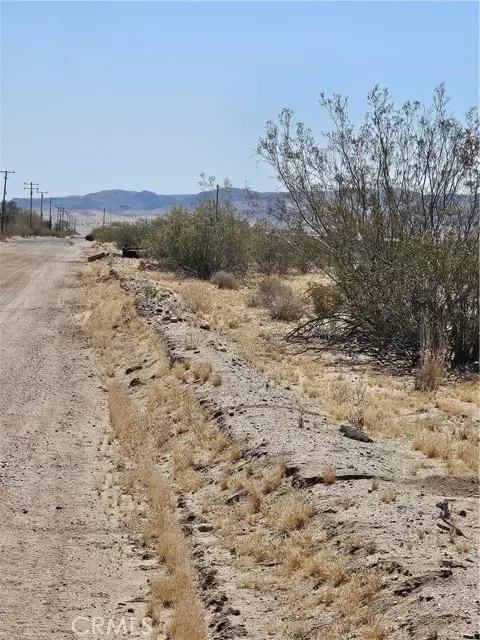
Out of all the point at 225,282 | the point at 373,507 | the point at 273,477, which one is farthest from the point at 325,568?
the point at 225,282

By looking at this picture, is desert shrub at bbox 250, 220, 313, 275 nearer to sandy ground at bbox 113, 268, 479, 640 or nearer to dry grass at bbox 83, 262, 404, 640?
sandy ground at bbox 113, 268, 479, 640

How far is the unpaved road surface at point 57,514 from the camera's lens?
6.24 m

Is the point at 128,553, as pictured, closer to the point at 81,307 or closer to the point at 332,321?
the point at 332,321

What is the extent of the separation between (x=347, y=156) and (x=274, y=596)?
15707mm

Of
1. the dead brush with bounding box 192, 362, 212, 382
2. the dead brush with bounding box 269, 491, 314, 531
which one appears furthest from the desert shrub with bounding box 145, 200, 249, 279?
the dead brush with bounding box 269, 491, 314, 531

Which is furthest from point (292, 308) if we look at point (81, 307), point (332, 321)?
point (81, 307)

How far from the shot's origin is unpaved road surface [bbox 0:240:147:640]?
20.5 feet

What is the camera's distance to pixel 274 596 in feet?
20.9

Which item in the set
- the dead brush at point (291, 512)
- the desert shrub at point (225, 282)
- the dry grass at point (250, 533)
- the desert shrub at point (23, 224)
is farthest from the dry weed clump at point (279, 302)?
the desert shrub at point (23, 224)

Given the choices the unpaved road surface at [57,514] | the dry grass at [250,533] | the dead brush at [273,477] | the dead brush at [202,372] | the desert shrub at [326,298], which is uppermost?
the desert shrub at [326,298]

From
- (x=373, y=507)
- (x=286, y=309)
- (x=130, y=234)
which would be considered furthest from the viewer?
(x=130, y=234)

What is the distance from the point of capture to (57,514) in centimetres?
832

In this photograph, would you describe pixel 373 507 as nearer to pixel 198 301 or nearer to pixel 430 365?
pixel 430 365

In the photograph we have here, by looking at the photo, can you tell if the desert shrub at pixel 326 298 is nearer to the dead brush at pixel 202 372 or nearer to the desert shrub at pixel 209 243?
the dead brush at pixel 202 372
